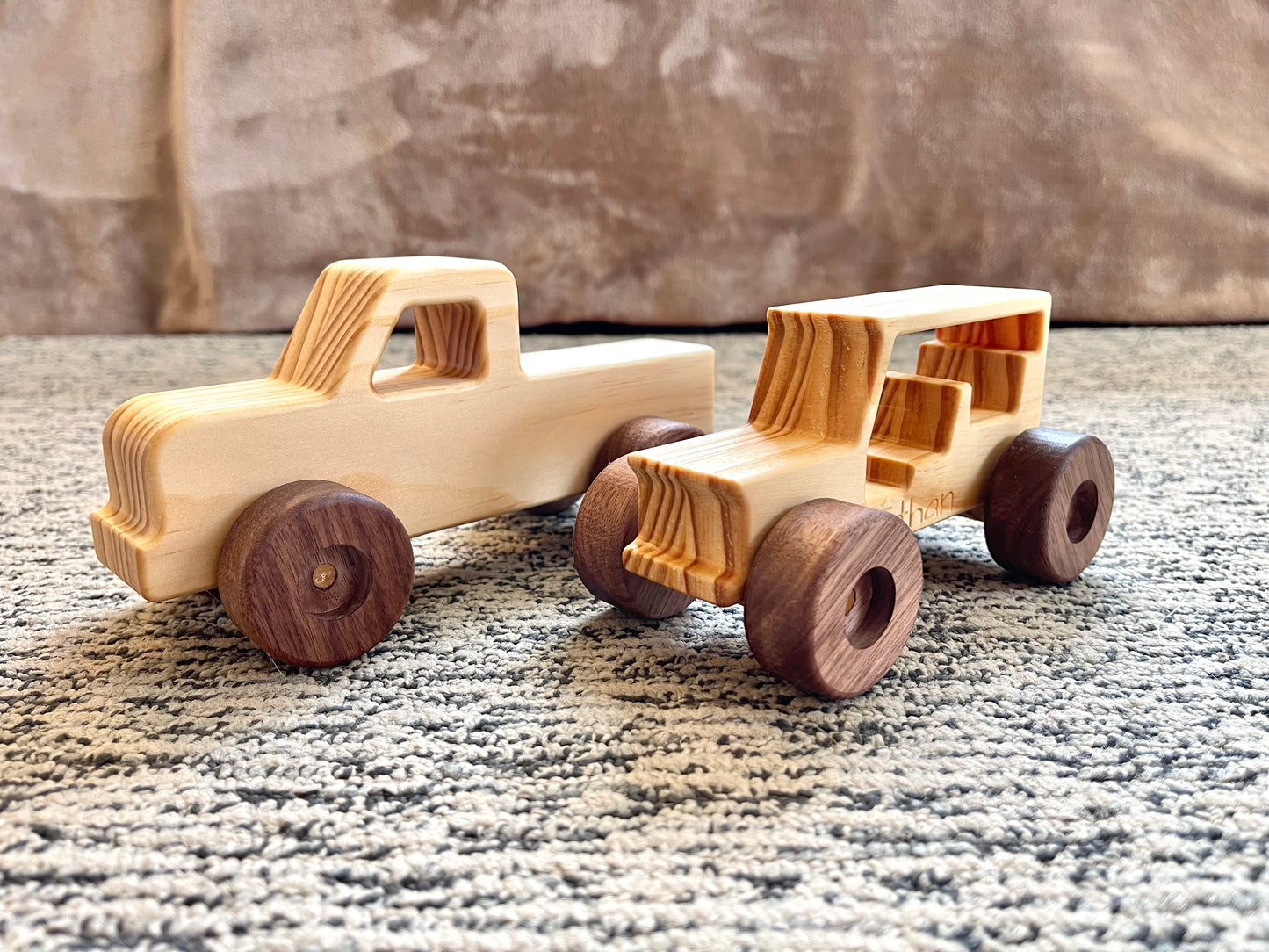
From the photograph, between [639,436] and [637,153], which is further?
[637,153]

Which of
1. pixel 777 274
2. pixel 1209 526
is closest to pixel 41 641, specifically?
pixel 1209 526

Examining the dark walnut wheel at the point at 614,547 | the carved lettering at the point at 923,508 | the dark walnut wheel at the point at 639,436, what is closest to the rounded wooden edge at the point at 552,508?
the dark walnut wheel at the point at 639,436

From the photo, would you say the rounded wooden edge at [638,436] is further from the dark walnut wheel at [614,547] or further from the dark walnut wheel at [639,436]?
the dark walnut wheel at [614,547]

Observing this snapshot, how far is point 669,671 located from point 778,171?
1347 mm

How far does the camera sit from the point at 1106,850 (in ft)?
1.67

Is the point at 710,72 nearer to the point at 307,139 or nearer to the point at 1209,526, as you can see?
the point at 307,139

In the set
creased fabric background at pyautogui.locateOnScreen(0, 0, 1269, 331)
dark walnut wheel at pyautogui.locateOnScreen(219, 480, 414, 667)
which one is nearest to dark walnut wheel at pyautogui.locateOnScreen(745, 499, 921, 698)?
dark walnut wheel at pyautogui.locateOnScreen(219, 480, 414, 667)

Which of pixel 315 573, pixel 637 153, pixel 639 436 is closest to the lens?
pixel 315 573

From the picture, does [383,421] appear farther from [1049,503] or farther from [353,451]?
[1049,503]

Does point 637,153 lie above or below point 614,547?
above

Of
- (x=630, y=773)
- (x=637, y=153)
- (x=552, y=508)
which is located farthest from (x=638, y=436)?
(x=637, y=153)

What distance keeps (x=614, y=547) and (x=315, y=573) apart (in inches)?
7.9

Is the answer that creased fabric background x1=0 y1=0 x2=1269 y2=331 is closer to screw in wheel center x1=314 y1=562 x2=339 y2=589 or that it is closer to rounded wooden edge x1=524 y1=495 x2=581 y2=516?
rounded wooden edge x1=524 y1=495 x2=581 y2=516

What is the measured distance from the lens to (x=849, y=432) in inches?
27.8
